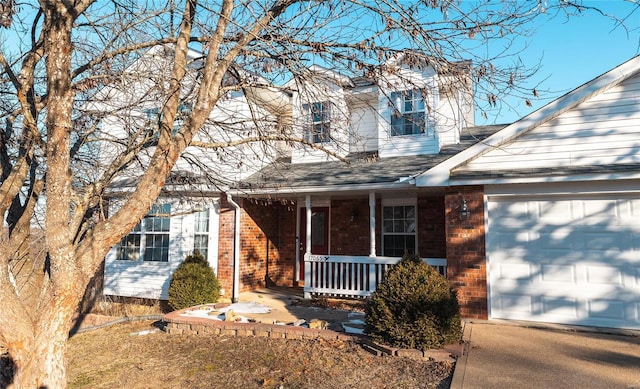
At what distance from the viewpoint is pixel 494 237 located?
24.2ft

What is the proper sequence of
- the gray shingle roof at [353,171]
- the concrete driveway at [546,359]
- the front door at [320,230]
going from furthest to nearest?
the front door at [320,230]
the gray shingle roof at [353,171]
the concrete driveway at [546,359]

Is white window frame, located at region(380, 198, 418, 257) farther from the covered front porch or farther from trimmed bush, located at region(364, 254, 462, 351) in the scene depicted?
trimmed bush, located at region(364, 254, 462, 351)

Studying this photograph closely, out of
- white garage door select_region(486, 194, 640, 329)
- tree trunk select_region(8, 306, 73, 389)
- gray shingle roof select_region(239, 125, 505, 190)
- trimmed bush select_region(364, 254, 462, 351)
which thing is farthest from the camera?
gray shingle roof select_region(239, 125, 505, 190)

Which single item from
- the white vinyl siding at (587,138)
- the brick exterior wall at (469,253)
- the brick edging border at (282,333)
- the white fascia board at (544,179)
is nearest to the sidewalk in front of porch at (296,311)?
the brick edging border at (282,333)

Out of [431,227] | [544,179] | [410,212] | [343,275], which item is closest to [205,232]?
[343,275]

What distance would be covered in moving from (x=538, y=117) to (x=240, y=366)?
20.3 ft

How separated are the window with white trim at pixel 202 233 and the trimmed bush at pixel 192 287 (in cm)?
114

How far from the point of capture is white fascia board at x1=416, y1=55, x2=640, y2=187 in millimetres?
6652

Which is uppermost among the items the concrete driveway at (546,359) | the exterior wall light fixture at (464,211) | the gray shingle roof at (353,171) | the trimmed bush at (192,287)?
the gray shingle roof at (353,171)

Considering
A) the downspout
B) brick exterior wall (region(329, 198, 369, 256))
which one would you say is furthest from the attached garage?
the downspout

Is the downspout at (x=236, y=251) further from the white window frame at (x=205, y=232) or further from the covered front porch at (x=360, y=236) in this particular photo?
the covered front porch at (x=360, y=236)

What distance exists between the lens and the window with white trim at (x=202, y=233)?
35.1 feet

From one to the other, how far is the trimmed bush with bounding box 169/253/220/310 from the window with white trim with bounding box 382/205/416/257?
4.49m

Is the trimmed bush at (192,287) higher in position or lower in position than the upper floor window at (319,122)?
lower
